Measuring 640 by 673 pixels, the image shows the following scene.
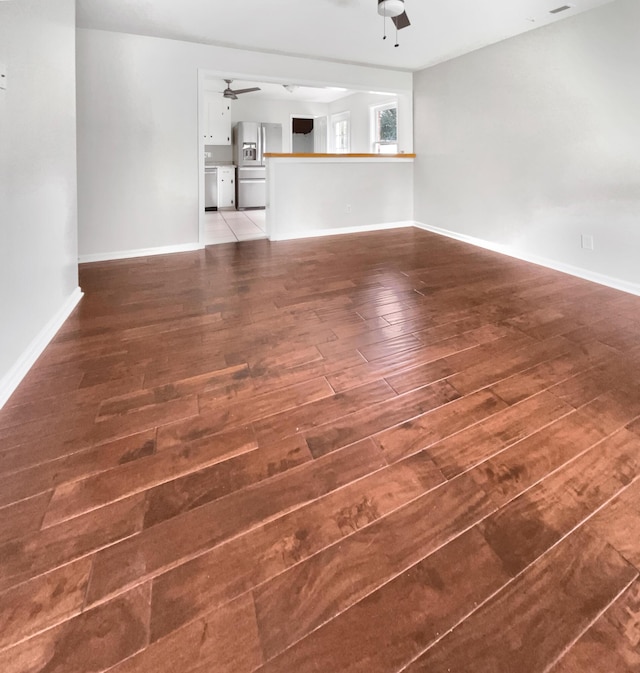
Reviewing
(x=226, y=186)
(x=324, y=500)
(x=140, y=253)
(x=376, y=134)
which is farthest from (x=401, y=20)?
(x=226, y=186)

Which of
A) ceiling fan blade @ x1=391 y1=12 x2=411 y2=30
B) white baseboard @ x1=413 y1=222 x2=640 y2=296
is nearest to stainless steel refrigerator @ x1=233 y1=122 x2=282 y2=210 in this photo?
white baseboard @ x1=413 y1=222 x2=640 y2=296

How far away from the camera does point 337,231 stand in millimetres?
5973

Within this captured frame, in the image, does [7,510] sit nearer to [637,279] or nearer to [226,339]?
[226,339]

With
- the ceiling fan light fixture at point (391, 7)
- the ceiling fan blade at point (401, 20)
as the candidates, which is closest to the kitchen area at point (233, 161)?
the ceiling fan blade at point (401, 20)

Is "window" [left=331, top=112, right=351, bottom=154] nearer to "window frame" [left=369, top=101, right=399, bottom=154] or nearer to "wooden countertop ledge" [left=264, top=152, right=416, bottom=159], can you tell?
"window frame" [left=369, top=101, right=399, bottom=154]

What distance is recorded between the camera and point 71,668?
824 mm

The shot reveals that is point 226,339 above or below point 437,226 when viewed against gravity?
below

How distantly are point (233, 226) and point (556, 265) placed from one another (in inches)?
192

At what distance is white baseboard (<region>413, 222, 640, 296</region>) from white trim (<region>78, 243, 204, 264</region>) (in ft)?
11.2

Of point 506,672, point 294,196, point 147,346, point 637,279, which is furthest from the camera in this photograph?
point 294,196

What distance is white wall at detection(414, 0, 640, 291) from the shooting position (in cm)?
329

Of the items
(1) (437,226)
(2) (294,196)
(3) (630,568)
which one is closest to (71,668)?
(3) (630,568)

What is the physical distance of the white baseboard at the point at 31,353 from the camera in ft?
5.98

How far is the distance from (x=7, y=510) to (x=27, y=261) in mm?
1414
